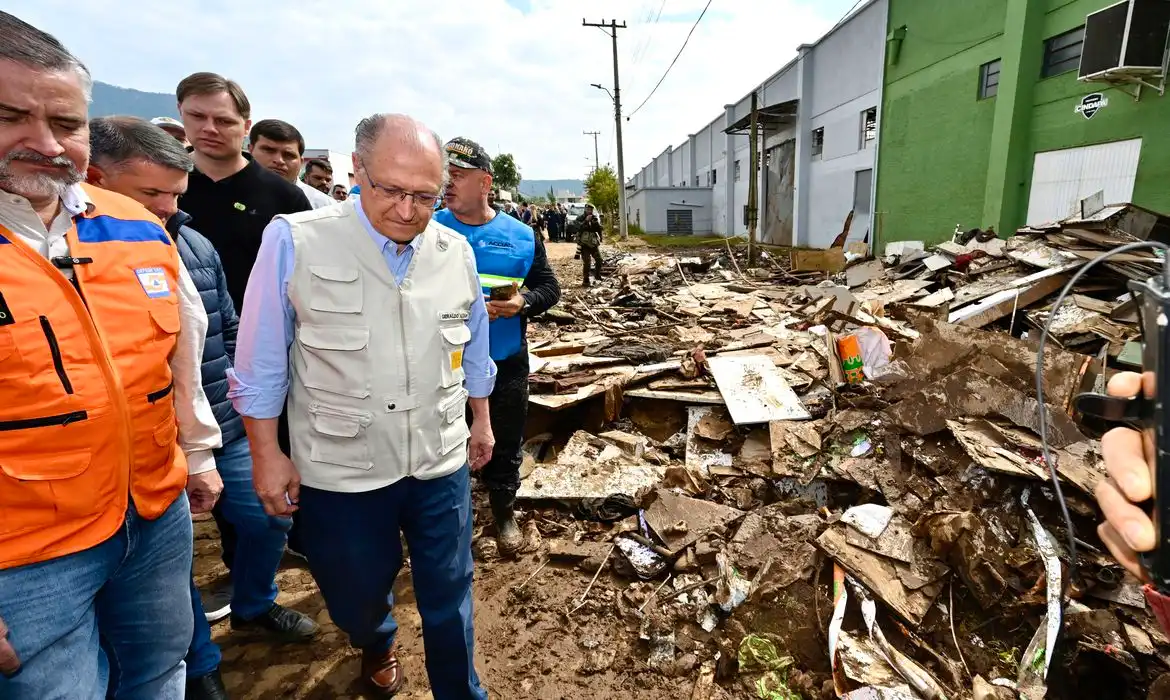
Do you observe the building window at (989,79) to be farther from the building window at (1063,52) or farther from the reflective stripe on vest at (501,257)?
the reflective stripe on vest at (501,257)

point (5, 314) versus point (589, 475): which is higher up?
point (5, 314)

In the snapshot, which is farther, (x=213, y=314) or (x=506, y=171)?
(x=506, y=171)

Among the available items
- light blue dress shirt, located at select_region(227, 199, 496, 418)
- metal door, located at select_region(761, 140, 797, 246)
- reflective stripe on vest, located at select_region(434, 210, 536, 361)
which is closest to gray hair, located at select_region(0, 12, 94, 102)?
light blue dress shirt, located at select_region(227, 199, 496, 418)

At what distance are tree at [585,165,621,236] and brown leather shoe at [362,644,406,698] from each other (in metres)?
47.6

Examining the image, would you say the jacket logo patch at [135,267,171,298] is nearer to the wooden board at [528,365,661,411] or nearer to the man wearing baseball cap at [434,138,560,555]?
the man wearing baseball cap at [434,138,560,555]

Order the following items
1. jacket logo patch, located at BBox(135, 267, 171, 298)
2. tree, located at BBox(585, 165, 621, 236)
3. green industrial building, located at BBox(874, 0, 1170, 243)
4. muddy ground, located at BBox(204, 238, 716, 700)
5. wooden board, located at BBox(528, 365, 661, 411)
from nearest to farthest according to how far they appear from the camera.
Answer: jacket logo patch, located at BBox(135, 267, 171, 298) → muddy ground, located at BBox(204, 238, 716, 700) → wooden board, located at BBox(528, 365, 661, 411) → green industrial building, located at BBox(874, 0, 1170, 243) → tree, located at BBox(585, 165, 621, 236)

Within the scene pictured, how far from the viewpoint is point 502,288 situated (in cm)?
313

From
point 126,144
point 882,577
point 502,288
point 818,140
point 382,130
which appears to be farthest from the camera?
point 818,140

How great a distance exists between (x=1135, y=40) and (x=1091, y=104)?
1.74m

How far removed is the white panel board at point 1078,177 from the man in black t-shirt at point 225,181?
1216 centimetres

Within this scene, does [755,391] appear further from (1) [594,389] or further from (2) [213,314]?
(2) [213,314]

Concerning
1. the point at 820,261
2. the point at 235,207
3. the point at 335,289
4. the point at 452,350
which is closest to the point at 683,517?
the point at 452,350

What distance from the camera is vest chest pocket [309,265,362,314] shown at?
1812mm

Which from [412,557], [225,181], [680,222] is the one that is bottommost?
[412,557]
